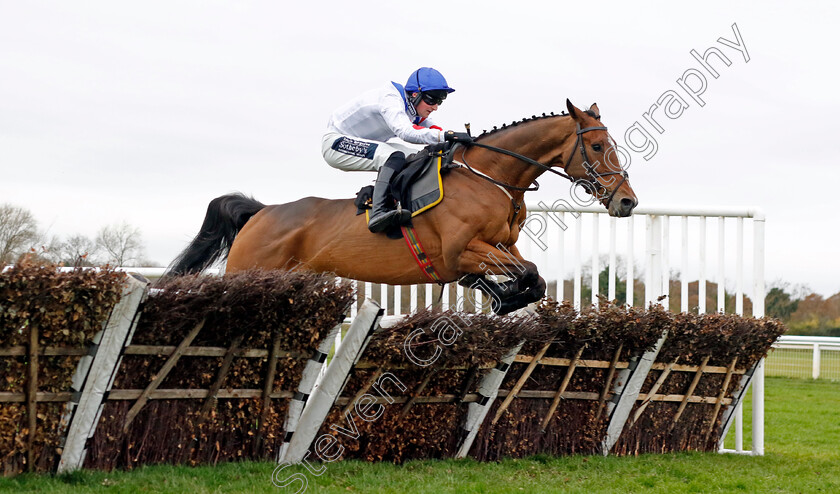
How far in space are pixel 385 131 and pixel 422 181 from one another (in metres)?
0.68

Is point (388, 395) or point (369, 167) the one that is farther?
point (369, 167)

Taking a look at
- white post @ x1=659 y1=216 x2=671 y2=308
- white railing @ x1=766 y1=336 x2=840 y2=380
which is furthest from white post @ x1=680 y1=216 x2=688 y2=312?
white railing @ x1=766 y1=336 x2=840 y2=380

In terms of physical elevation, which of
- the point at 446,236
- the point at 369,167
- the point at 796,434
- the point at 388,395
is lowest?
the point at 796,434

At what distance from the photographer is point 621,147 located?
5797mm

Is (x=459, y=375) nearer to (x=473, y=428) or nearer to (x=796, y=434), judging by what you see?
(x=473, y=428)

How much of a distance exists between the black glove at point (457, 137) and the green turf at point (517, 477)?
211cm

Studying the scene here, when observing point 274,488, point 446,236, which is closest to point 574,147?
point 446,236

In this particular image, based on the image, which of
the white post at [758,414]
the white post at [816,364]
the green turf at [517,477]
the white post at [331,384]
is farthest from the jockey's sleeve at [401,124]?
the white post at [816,364]

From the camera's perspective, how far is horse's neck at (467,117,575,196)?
583 cm

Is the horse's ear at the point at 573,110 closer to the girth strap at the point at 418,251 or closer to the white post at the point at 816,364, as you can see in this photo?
the girth strap at the point at 418,251

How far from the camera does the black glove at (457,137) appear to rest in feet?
19.2

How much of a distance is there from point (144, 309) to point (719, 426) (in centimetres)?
448

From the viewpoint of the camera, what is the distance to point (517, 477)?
14.9 feet

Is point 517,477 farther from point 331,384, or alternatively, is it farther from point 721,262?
point 721,262
